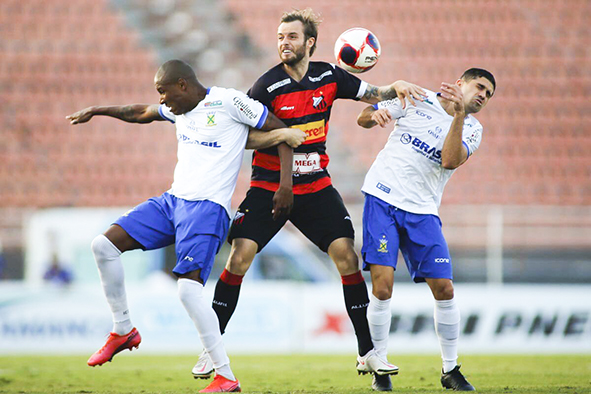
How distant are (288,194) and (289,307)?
6648 millimetres

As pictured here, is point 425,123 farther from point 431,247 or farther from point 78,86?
point 78,86

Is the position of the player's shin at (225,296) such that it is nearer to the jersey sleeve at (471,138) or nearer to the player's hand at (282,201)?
the player's hand at (282,201)

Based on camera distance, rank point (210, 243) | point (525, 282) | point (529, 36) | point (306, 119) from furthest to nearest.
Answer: point (529, 36), point (525, 282), point (306, 119), point (210, 243)

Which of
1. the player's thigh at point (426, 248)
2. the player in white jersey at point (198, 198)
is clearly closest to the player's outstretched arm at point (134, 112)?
the player in white jersey at point (198, 198)

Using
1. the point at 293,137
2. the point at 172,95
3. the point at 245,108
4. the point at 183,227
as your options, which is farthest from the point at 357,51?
the point at 183,227

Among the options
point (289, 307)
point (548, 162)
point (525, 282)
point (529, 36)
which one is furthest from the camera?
point (529, 36)

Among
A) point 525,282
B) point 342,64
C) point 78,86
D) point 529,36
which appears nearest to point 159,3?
point 78,86

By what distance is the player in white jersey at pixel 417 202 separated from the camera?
6.59 metres

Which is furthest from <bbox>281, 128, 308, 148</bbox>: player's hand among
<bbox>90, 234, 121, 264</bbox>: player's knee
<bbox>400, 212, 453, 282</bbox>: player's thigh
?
<bbox>90, 234, 121, 264</bbox>: player's knee

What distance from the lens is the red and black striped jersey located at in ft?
21.7

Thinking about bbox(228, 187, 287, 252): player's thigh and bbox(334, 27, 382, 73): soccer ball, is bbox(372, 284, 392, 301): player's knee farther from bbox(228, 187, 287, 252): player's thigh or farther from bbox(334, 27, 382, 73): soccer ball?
bbox(334, 27, 382, 73): soccer ball

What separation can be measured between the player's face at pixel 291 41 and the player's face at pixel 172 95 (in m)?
0.80

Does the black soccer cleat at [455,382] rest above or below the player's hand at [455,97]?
below

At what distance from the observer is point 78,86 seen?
17.4 metres
